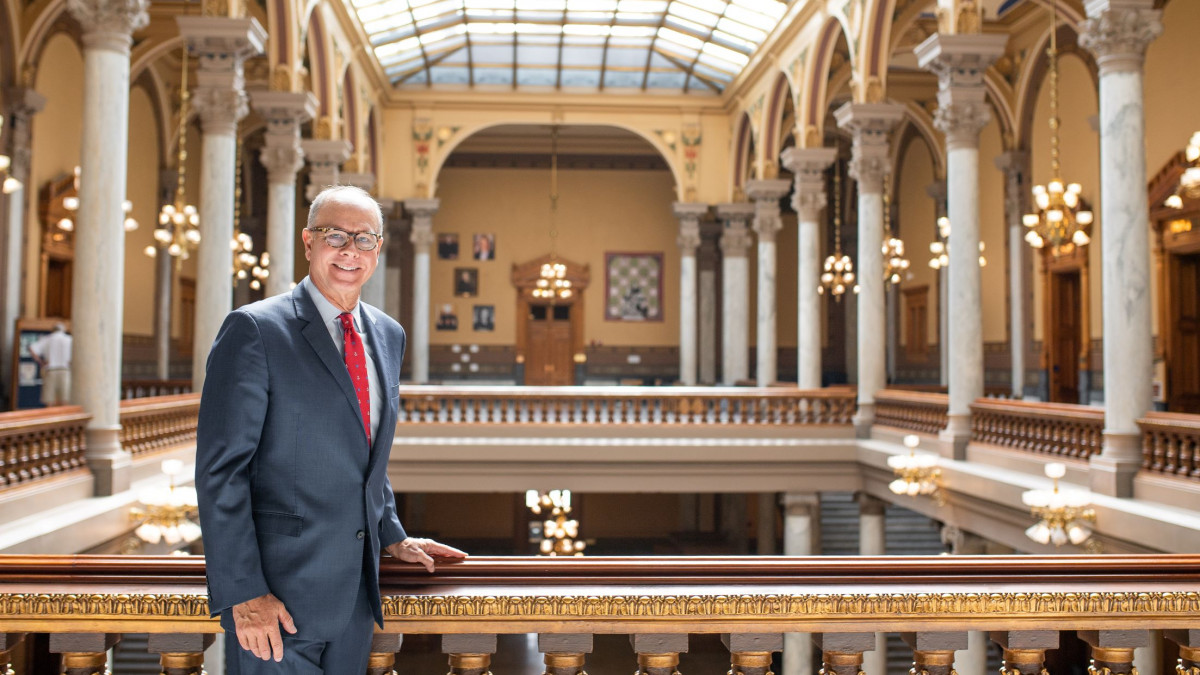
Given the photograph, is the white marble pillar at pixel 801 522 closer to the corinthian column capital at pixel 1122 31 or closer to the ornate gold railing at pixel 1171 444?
the ornate gold railing at pixel 1171 444

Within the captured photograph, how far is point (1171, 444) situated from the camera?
304 inches

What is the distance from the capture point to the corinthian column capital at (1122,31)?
8.26 meters

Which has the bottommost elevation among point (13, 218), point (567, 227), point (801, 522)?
point (801, 522)

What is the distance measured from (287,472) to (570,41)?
20289 millimetres

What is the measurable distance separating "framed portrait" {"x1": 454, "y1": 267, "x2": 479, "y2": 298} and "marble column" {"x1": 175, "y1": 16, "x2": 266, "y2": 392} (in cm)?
1627

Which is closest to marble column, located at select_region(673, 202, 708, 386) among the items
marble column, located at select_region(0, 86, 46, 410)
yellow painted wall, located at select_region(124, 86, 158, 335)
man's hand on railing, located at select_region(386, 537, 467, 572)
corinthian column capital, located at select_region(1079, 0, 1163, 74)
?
yellow painted wall, located at select_region(124, 86, 158, 335)

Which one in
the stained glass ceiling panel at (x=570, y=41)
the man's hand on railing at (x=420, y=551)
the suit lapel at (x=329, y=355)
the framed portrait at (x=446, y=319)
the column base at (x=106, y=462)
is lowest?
the column base at (x=106, y=462)

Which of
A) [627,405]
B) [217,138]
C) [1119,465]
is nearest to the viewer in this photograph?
[1119,465]

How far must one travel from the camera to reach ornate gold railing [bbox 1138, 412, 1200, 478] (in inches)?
294

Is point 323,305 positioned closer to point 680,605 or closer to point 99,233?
point 680,605

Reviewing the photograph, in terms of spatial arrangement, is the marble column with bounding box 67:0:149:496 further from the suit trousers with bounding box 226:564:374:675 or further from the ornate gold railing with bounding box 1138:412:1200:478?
the ornate gold railing with bounding box 1138:412:1200:478

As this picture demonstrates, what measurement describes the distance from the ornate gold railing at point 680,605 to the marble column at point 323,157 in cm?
1472

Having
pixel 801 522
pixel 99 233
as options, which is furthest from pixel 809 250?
pixel 99 233

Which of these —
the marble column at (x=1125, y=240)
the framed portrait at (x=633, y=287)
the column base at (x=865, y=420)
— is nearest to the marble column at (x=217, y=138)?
the marble column at (x=1125, y=240)
